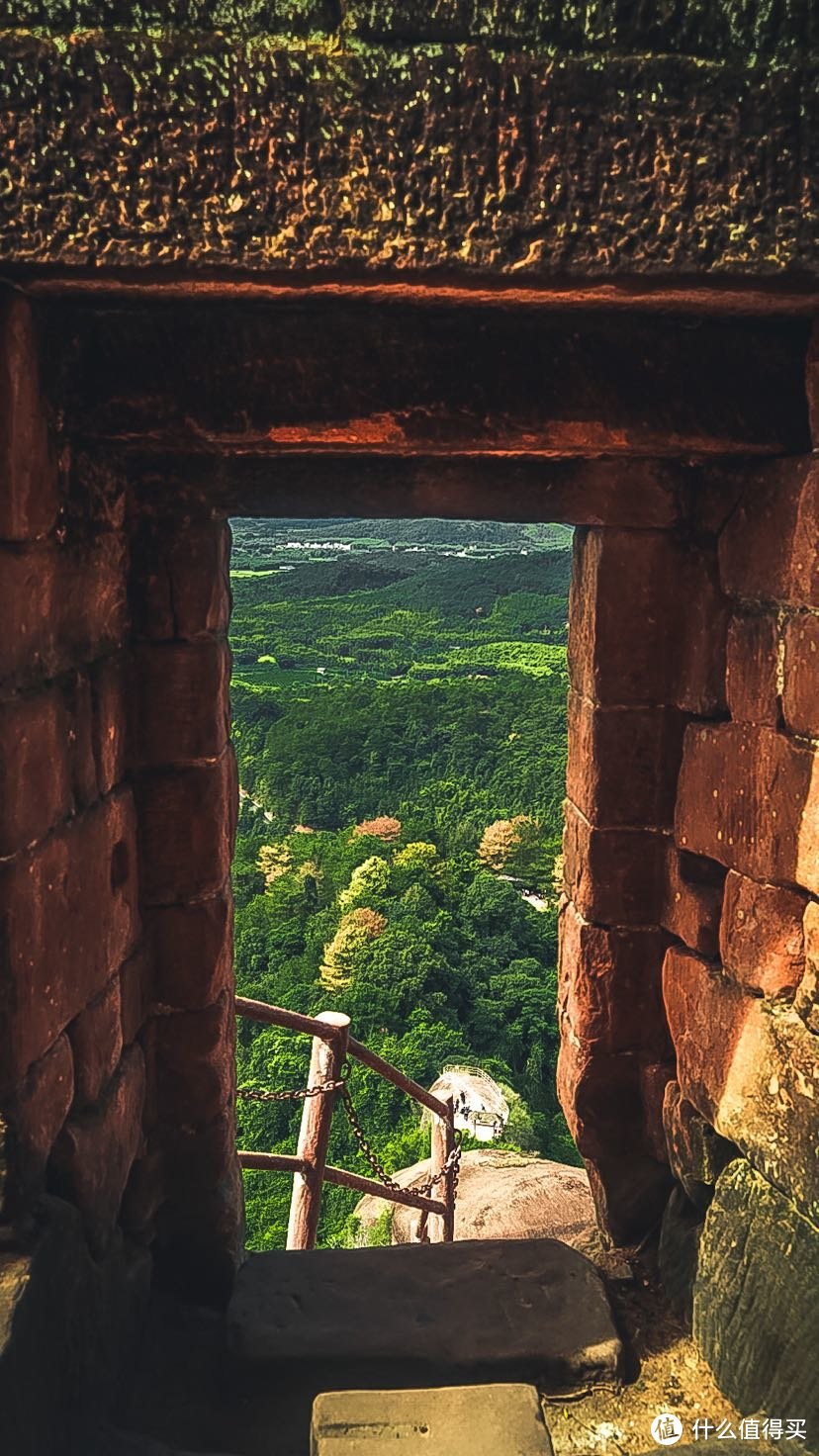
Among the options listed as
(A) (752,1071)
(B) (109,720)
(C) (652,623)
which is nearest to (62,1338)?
(B) (109,720)

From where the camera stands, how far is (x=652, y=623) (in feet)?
9.57

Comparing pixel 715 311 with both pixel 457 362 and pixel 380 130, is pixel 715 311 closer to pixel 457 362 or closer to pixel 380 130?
pixel 457 362

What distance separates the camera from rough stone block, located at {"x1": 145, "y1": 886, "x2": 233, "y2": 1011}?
2.95m

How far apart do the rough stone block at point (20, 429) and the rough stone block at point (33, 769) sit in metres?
0.33

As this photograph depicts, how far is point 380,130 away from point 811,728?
55.5 inches

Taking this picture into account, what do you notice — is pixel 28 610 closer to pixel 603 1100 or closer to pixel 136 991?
pixel 136 991

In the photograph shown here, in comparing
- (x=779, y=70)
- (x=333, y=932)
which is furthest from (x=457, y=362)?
(x=333, y=932)

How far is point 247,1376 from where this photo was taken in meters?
2.76

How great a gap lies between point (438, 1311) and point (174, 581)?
207 centimetres

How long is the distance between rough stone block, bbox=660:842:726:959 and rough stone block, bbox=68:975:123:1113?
4.89ft

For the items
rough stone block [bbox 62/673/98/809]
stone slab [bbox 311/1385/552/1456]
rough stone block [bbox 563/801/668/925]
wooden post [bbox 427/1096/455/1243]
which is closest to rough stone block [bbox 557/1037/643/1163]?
rough stone block [bbox 563/801/668/925]

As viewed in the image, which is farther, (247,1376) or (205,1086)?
(205,1086)

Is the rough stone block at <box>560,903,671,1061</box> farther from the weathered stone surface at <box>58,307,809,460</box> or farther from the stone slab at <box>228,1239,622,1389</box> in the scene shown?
the weathered stone surface at <box>58,307,809,460</box>

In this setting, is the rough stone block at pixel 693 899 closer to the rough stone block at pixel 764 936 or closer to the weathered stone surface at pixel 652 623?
the rough stone block at pixel 764 936
